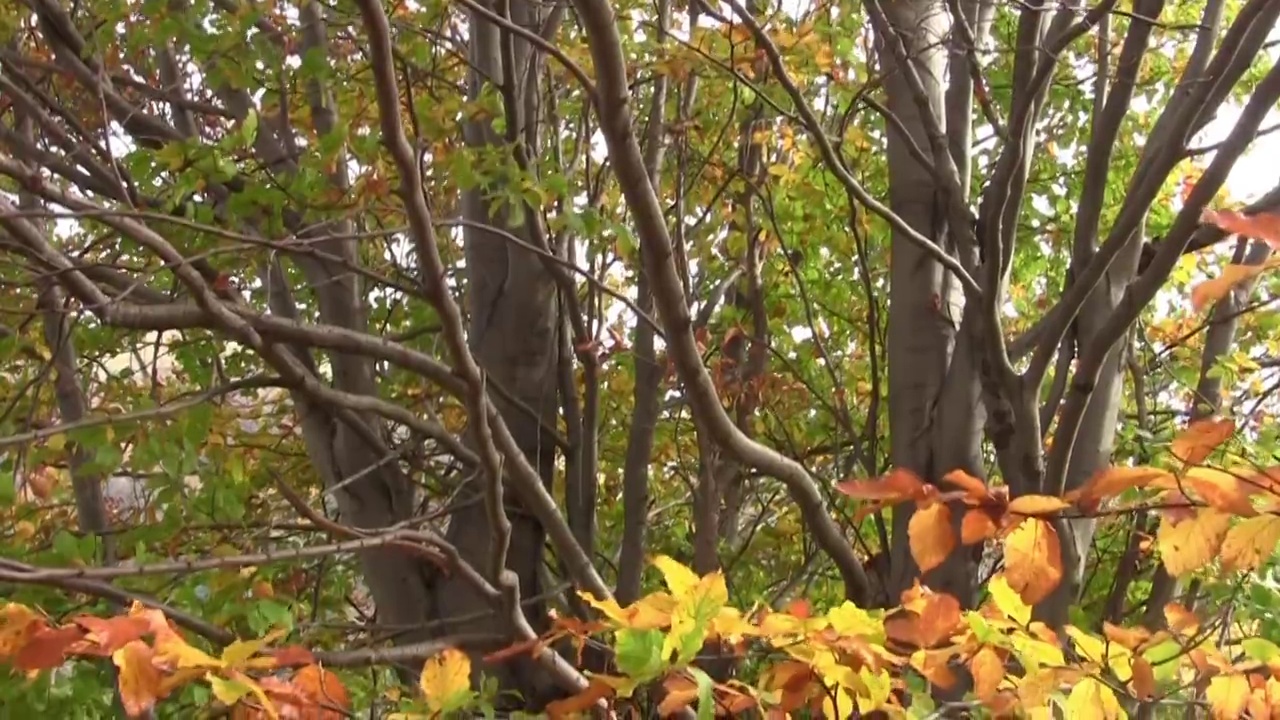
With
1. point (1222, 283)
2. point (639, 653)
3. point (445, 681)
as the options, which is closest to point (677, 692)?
point (639, 653)

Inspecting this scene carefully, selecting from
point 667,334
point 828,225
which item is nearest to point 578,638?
point 667,334

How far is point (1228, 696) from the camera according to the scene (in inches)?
63.9

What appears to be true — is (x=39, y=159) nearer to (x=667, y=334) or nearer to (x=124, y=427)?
(x=124, y=427)

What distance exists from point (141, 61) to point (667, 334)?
8.80 feet

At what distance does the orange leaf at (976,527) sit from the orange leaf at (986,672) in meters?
0.22

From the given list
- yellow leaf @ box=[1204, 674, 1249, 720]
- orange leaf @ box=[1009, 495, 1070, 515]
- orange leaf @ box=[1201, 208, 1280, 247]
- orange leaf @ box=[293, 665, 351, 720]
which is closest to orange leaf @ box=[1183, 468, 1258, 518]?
orange leaf @ box=[1009, 495, 1070, 515]

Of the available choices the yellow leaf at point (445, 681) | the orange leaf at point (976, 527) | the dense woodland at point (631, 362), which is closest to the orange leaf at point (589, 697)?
the dense woodland at point (631, 362)

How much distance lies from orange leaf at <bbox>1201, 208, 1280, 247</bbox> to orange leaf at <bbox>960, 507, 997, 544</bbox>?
1.60 feet

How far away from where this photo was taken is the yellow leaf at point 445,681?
1.67m

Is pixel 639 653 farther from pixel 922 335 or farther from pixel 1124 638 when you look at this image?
pixel 922 335

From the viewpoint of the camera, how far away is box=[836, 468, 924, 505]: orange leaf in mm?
1458

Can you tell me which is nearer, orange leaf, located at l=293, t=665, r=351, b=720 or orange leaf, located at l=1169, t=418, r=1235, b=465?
orange leaf, located at l=1169, t=418, r=1235, b=465

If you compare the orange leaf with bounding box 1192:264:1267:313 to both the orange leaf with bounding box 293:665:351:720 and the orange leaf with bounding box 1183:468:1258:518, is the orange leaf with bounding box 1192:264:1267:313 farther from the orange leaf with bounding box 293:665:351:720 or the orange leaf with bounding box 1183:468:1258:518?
the orange leaf with bounding box 293:665:351:720

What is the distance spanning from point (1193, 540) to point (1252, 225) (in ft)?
1.40
